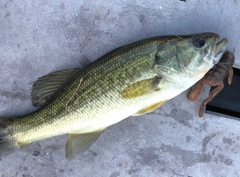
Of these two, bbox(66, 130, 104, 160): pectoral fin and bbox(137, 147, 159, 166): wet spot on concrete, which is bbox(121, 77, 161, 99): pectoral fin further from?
bbox(137, 147, 159, 166): wet spot on concrete

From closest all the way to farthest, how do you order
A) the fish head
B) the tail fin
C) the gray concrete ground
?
the fish head
the tail fin
the gray concrete ground

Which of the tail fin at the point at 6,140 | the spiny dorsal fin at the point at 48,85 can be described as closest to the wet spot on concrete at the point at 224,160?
the spiny dorsal fin at the point at 48,85

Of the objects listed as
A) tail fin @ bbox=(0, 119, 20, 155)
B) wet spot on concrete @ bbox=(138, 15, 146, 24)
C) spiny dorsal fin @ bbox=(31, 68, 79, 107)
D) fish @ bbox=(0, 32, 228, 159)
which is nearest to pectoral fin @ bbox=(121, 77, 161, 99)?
fish @ bbox=(0, 32, 228, 159)

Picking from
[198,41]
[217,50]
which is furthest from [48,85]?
[217,50]

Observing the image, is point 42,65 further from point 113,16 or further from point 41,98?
point 113,16

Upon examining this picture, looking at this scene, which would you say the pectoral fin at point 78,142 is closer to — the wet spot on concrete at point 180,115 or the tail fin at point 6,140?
the tail fin at point 6,140

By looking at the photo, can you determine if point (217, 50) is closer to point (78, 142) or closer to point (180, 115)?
point (180, 115)

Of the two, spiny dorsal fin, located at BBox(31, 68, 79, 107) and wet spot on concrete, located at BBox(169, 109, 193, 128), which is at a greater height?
spiny dorsal fin, located at BBox(31, 68, 79, 107)

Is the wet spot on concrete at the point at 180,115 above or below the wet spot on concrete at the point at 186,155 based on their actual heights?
above
